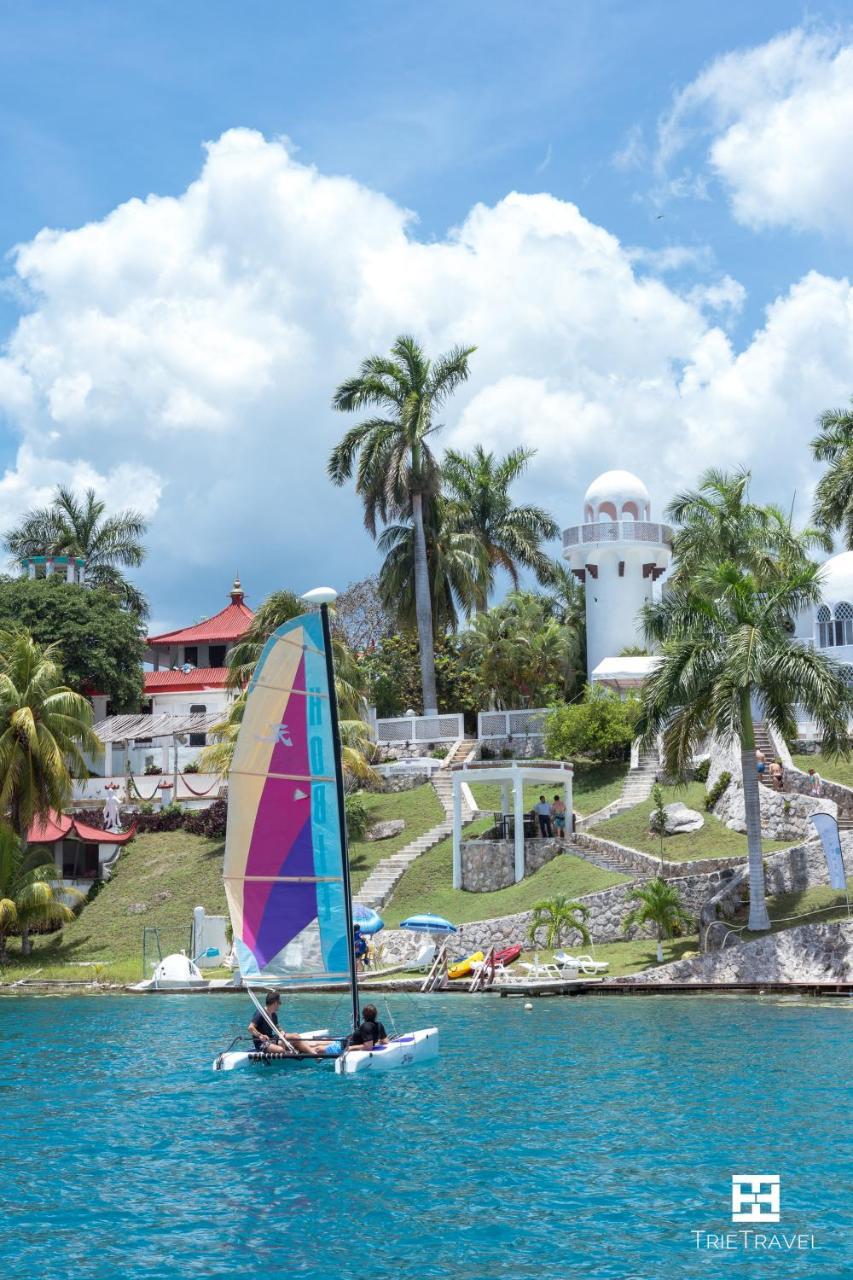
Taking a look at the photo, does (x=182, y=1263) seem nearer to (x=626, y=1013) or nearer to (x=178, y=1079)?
(x=178, y=1079)

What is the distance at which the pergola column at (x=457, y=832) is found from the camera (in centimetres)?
4338

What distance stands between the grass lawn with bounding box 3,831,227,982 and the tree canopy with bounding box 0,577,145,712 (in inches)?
612

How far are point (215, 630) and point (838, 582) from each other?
37.1 m

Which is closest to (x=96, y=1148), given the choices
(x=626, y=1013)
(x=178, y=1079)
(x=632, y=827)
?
(x=178, y=1079)

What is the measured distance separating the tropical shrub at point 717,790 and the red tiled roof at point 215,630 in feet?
127

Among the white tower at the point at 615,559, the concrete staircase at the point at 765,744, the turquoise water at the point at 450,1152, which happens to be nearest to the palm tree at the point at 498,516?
the white tower at the point at 615,559

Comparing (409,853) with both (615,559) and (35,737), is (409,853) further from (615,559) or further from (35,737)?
(615,559)

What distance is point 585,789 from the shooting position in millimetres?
50781

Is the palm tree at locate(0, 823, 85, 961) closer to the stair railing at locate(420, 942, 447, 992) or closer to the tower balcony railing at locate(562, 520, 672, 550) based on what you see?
the stair railing at locate(420, 942, 447, 992)

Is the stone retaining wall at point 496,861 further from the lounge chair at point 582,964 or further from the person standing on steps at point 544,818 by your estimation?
the lounge chair at point 582,964

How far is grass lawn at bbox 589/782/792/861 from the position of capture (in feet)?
128

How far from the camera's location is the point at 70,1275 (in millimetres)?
13031

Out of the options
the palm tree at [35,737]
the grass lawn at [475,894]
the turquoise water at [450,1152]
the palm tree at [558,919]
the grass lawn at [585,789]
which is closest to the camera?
the turquoise water at [450,1152]

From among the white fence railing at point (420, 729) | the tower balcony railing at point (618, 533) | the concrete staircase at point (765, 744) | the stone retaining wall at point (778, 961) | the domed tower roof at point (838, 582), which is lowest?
the stone retaining wall at point (778, 961)
